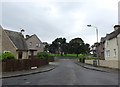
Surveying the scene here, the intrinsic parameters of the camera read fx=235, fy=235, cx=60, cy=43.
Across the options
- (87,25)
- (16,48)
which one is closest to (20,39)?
(16,48)

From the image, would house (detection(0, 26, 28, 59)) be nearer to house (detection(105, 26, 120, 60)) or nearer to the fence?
the fence

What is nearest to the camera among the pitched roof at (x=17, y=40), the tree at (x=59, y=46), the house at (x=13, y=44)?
the house at (x=13, y=44)

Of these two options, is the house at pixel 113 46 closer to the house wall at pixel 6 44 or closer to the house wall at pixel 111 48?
the house wall at pixel 111 48

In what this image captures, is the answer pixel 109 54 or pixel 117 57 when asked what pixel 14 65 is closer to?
pixel 117 57

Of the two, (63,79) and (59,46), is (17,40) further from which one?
(59,46)

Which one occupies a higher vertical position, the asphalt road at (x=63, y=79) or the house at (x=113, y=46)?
the house at (x=113, y=46)

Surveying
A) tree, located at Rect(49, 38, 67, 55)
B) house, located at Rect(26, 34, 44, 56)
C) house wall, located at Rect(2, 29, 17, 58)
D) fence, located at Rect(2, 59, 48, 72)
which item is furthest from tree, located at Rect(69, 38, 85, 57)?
fence, located at Rect(2, 59, 48, 72)

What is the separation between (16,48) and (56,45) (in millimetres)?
94265

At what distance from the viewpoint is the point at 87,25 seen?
40.5 m

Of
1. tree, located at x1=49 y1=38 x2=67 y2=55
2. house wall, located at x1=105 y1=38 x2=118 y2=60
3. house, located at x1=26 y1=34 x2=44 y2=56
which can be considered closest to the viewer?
house wall, located at x1=105 y1=38 x2=118 y2=60

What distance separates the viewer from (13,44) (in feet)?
155

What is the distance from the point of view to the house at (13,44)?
151 ft

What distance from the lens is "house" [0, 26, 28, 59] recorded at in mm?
45906

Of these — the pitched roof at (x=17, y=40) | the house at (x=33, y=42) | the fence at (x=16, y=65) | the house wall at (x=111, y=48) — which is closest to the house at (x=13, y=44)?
the pitched roof at (x=17, y=40)
